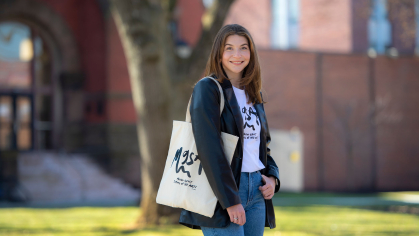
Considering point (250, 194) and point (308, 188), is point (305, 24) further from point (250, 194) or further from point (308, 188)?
point (250, 194)

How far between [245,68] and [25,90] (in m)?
16.0

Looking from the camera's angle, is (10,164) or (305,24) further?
(305,24)

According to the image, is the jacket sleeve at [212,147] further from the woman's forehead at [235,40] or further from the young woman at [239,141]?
the woman's forehead at [235,40]

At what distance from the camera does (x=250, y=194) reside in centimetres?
273

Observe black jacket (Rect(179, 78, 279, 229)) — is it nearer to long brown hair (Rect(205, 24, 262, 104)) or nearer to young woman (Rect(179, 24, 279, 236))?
young woman (Rect(179, 24, 279, 236))

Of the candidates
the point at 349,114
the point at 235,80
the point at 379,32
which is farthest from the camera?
the point at 379,32

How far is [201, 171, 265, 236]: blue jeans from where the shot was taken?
2.71 meters

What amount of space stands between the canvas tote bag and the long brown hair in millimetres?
204

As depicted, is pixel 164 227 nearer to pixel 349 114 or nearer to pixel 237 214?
pixel 237 214

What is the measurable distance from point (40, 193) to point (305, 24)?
71.8ft

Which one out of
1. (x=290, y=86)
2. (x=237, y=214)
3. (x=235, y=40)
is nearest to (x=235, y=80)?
(x=235, y=40)

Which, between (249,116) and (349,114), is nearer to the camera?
(249,116)

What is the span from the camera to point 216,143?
2539 mm

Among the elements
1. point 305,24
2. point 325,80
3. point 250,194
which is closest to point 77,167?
point 325,80
